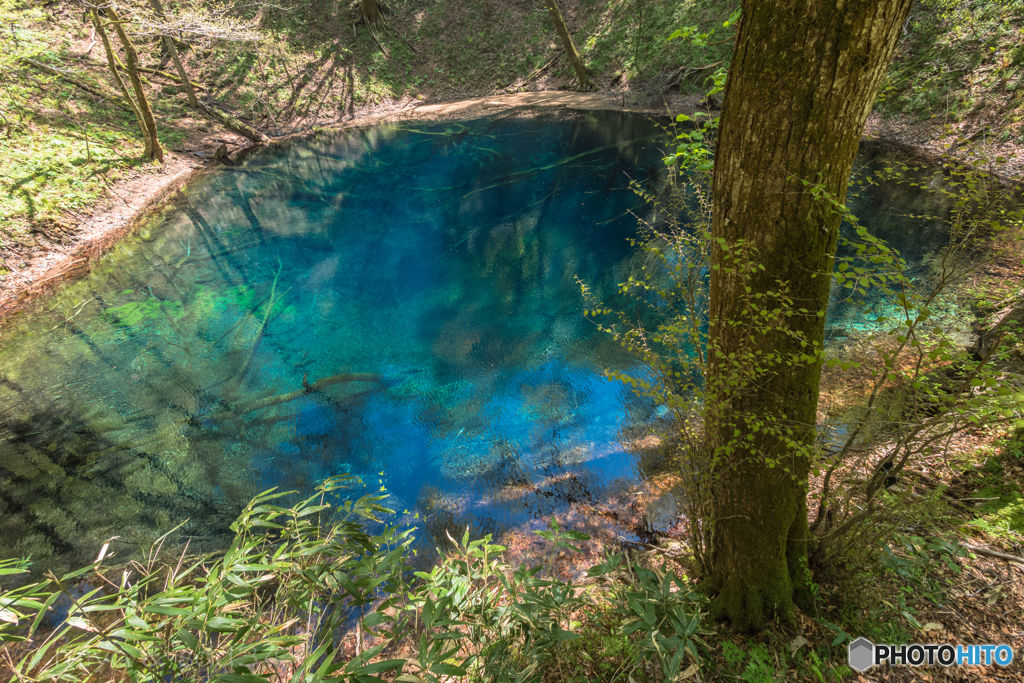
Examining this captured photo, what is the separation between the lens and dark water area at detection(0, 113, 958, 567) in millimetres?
4238

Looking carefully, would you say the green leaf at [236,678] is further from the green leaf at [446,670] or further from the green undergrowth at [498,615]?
the green leaf at [446,670]

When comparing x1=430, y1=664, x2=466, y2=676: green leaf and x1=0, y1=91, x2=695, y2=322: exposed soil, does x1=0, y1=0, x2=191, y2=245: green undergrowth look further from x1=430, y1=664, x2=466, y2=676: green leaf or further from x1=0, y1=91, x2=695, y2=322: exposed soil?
x1=430, y1=664, x2=466, y2=676: green leaf

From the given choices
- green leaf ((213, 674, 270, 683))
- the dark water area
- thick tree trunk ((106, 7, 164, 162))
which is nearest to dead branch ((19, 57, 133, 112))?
thick tree trunk ((106, 7, 164, 162))

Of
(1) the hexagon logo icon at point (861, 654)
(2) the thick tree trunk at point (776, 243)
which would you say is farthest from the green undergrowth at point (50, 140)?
(1) the hexagon logo icon at point (861, 654)

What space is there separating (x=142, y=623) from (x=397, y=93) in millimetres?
19997

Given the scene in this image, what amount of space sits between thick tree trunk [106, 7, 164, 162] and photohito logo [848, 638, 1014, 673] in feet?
46.0

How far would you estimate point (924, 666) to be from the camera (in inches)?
79.0

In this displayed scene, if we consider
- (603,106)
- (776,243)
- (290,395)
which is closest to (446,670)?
(776,243)

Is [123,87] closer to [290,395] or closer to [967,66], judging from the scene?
[290,395]

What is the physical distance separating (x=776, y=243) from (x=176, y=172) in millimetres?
14805

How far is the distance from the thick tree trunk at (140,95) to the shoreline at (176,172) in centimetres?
39

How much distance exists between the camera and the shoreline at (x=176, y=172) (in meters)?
7.59

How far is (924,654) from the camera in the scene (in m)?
2.05

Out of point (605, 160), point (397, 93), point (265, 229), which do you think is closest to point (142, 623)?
point (265, 229)
